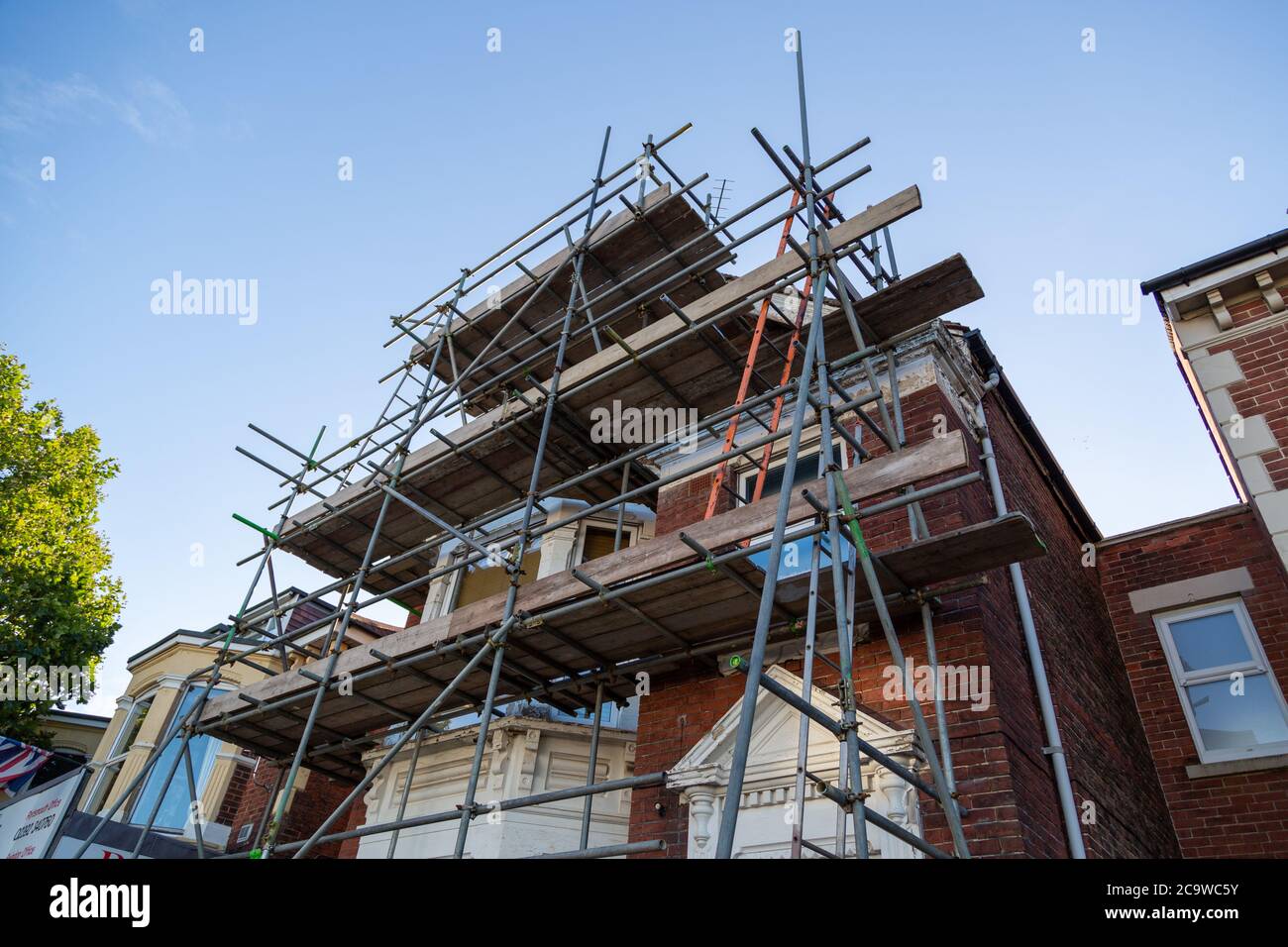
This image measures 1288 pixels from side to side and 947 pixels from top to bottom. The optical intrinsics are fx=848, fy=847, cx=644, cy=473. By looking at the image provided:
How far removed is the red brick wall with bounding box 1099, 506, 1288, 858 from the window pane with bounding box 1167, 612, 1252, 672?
268 millimetres

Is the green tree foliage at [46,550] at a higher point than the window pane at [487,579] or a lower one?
higher

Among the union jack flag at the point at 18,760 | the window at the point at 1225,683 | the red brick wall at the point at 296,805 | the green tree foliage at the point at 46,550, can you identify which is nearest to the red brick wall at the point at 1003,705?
the window at the point at 1225,683

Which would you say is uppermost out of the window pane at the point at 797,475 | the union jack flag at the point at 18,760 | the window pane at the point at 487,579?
the window pane at the point at 797,475

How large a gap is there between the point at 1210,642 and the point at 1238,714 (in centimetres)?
104

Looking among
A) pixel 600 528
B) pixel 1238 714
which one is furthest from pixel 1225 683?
pixel 600 528

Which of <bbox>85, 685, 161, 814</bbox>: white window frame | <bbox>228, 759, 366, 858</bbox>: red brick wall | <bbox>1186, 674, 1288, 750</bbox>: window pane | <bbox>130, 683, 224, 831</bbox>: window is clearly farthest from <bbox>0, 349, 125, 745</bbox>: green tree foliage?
<bbox>1186, 674, 1288, 750</bbox>: window pane

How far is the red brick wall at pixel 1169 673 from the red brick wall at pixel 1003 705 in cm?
26

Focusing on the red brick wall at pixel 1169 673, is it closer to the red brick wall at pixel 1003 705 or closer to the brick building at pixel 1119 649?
the brick building at pixel 1119 649

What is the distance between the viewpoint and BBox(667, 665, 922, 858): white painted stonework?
6.84 m

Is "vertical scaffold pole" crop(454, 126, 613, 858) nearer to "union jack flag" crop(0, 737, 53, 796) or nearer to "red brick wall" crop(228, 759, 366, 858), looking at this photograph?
"red brick wall" crop(228, 759, 366, 858)

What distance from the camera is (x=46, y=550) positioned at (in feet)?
67.9

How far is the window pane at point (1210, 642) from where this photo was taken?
1056 centimetres
